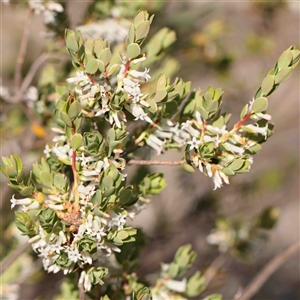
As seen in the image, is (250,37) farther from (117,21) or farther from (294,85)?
(117,21)

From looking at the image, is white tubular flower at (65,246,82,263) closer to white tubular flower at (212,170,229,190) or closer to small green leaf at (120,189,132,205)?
small green leaf at (120,189,132,205)

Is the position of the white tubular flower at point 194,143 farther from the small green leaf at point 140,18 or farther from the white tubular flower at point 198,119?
the small green leaf at point 140,18

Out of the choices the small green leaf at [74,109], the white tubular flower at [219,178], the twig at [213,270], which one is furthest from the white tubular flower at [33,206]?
the twig at [213,270]

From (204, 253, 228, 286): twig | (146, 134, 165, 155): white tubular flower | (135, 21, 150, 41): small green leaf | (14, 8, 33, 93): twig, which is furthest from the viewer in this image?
(204, 253, 228, 286): twig

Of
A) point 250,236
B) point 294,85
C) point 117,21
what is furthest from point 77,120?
point 294,85

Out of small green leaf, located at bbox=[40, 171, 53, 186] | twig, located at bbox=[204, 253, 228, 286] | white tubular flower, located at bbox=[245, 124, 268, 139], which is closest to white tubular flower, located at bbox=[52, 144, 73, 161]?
small green leaf, located at bbox=[40, 171, 53, 186]

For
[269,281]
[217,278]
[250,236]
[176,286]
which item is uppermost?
[176,286]
